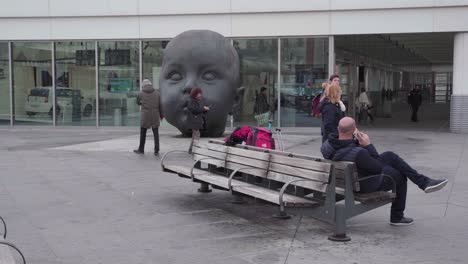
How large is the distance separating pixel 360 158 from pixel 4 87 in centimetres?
2066

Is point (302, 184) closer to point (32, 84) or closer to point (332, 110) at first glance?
point (332, 110)

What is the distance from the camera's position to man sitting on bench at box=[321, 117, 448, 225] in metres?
6.54

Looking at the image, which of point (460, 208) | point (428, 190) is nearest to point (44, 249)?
point (428, 190)

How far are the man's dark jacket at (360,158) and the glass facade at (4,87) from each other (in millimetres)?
20048

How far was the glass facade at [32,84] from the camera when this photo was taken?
23.7m

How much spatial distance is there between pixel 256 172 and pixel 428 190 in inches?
79.1

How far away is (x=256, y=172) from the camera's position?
7395 mm

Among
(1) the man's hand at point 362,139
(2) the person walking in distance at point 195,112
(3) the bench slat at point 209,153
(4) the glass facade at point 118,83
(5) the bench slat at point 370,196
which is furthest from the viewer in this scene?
(4) the glass facade at point 118,83

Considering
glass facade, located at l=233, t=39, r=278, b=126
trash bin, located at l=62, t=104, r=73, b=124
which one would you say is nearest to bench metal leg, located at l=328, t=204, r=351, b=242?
glass facade, located at l=233, t=39, r=278, b=126

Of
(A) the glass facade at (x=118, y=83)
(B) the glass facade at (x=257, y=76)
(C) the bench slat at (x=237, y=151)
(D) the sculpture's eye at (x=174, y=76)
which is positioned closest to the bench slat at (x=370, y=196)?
(C) the bench slat at (x=237, y=151)

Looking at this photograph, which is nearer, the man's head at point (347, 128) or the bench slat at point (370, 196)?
the bench slat at point (370, 196)

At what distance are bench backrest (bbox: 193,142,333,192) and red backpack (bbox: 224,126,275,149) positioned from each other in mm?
376

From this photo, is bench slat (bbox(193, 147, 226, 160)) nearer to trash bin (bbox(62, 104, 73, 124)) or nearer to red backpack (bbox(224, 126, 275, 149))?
red backpack (bbox(224, 126, 275, 149))

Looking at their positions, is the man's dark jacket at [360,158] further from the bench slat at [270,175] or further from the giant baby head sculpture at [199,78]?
the giant baby head sculpture at [199,78]
